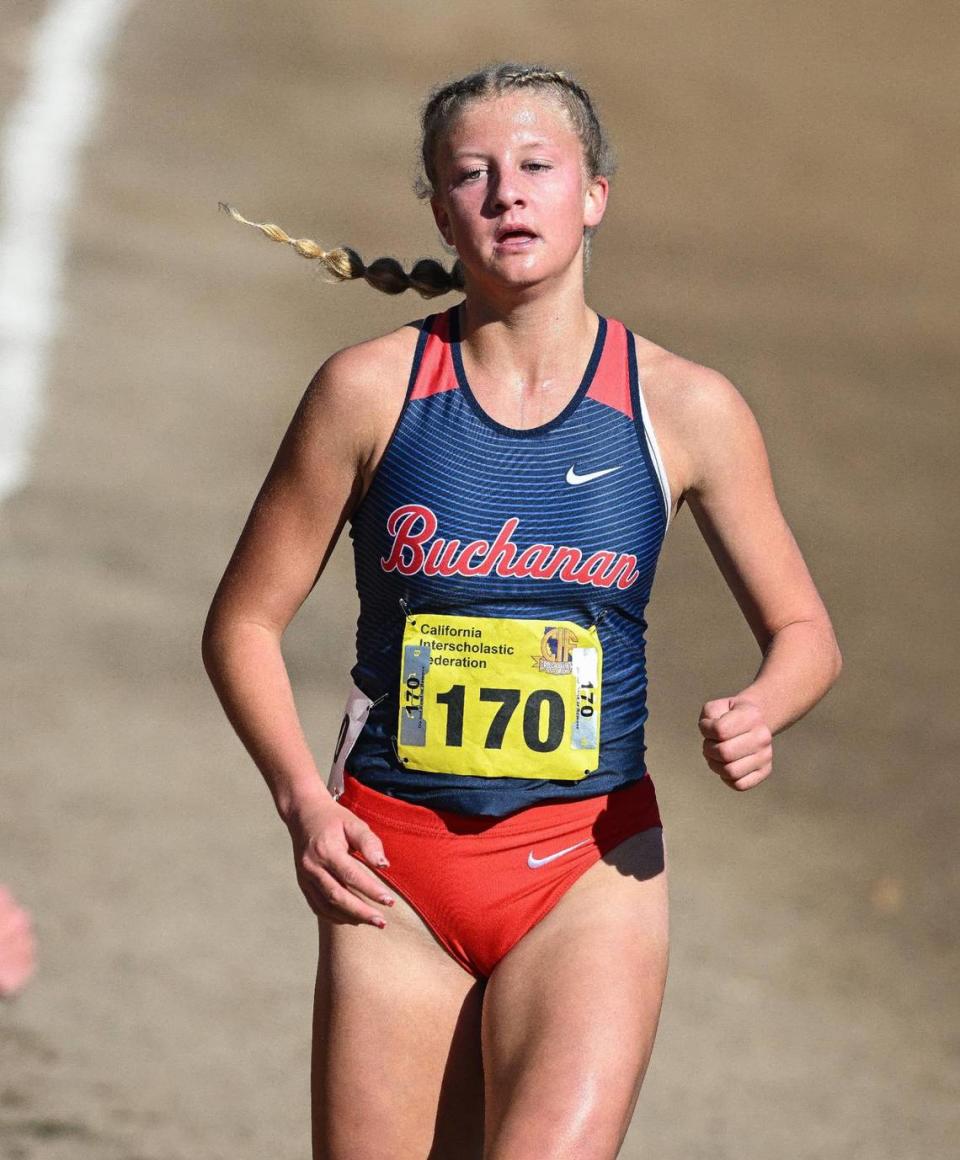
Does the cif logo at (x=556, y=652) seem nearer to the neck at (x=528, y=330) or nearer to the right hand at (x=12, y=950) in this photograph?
the neck at (x=528, y=330)

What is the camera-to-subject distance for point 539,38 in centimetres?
1414

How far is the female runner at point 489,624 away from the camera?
3.28 metres

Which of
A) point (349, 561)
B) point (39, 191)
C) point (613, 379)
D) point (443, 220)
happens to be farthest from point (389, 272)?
point (39, 191)

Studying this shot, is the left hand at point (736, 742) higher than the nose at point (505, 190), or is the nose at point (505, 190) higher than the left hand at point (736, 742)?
the nose at point (505, 190)

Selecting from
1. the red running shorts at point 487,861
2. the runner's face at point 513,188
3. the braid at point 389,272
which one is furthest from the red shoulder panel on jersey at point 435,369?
the red running shorts at point 487,861

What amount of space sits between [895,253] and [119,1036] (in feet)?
25.3

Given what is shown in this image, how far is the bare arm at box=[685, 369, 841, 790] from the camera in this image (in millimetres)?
3359

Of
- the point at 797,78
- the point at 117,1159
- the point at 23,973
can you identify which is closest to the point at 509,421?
the point at 23,973

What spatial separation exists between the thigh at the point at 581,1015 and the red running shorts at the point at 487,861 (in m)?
0.03

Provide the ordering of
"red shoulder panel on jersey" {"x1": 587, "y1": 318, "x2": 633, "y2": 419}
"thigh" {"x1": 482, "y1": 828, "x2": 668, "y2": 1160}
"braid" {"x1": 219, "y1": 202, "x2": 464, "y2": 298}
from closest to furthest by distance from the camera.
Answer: "thigh" {"x1": 482, "y1": 828, "x2": 668, "y2": 1160} < "red shoulder panel on jersey" {"x1": 587, "y1": 318, "x2": 633, "y2": 419} < "braid" {"x1": 219, "y1": 202, "x2": 464, "y2": 298}

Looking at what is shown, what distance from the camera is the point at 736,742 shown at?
312 cm

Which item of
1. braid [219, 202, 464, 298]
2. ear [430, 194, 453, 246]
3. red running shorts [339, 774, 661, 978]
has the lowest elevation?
red running shorts [339, 774, 661, 978]

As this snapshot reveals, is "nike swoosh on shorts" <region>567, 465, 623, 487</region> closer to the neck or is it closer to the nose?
the neck

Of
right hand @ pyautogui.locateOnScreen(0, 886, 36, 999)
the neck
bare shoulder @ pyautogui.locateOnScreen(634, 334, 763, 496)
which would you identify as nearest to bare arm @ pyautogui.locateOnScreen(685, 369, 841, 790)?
bare shoulder @ pyautogui.locateOnScreen(634, 334, 763, 496)
